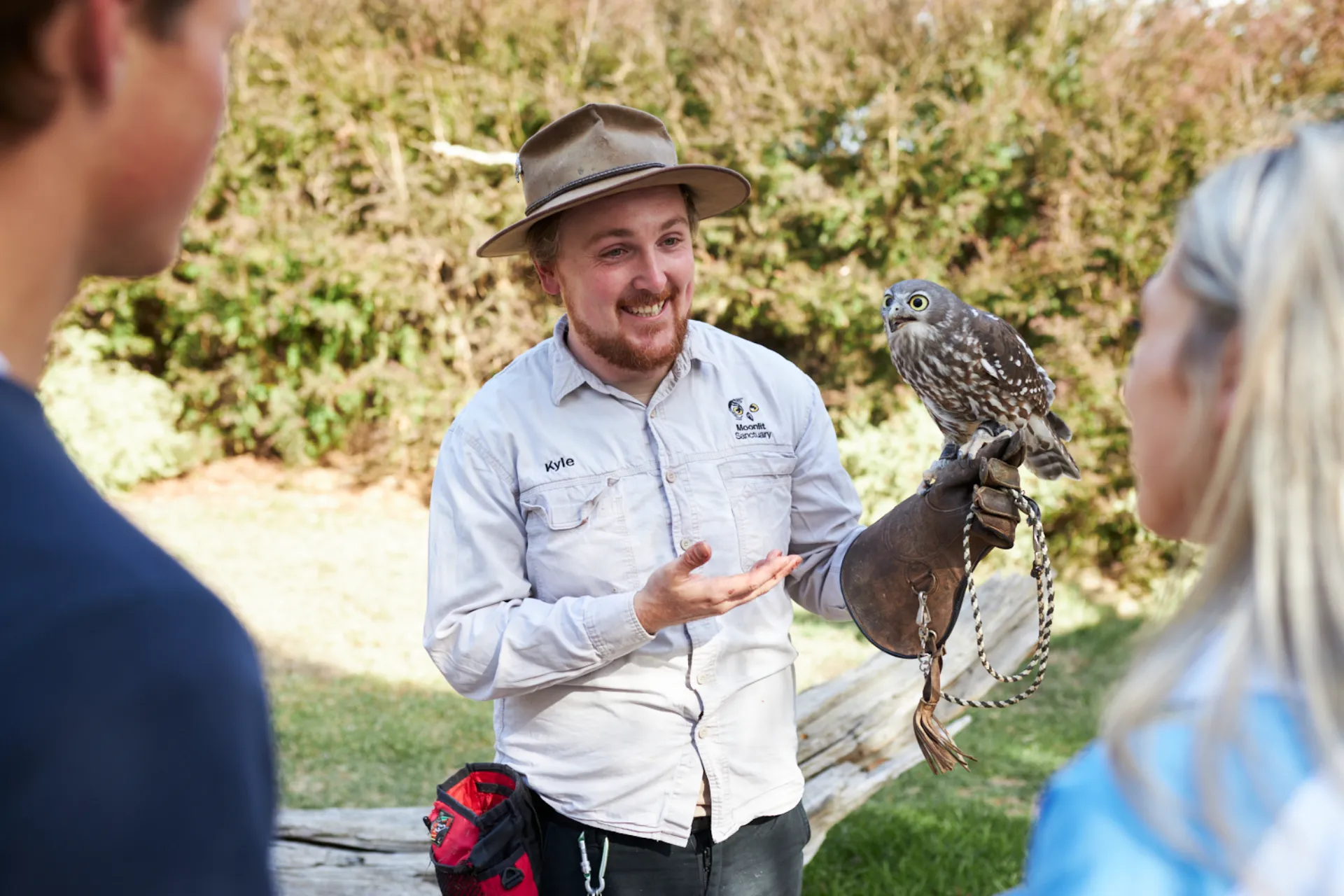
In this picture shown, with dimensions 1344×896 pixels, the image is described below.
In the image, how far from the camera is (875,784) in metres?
3.67

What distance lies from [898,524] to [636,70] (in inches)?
272

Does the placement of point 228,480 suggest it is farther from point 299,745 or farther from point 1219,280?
point 1219,280

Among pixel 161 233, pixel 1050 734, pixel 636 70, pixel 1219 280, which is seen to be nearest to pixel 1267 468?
pixel 1219 280

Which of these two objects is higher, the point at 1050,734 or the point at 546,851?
the point at 546,851

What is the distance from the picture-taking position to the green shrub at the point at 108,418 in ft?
30.1

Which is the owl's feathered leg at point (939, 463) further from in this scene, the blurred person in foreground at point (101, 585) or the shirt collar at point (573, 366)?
the blurred person in foreground at point (101, 585)

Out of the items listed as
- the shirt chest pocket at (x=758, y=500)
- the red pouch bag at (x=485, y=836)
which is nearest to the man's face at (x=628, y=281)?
the shirt chest pocket at (x=758, y=500)

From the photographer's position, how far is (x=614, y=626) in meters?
2.12

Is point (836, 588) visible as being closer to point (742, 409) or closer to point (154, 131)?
point (742, 409)

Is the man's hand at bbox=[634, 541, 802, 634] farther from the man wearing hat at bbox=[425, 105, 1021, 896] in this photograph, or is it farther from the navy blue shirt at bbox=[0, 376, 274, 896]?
the navy blue shirt at bbox=[0, 376, 274, 896]

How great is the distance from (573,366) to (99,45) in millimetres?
1669

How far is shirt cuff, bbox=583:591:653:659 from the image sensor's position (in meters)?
2.12

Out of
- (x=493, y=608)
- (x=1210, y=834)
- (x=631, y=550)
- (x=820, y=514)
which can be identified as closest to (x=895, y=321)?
(x=820, y=514)

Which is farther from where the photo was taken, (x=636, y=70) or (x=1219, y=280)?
(x=636, y=70)
